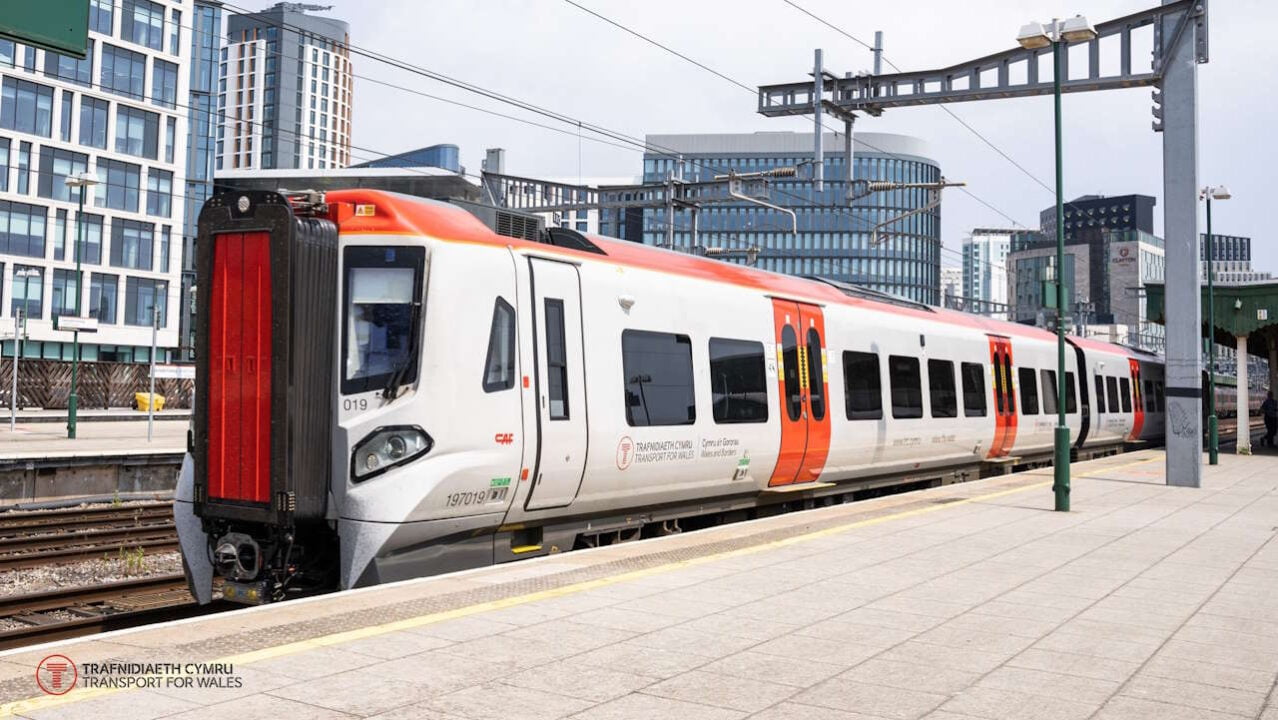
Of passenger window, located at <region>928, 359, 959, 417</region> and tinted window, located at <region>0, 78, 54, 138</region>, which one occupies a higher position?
tinted window, located at <region>0, 78, 54, 138</region>

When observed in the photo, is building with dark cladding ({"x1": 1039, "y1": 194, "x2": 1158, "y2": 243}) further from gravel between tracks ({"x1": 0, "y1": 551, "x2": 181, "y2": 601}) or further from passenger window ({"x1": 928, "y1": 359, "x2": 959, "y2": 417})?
gravel between tracks ({"x1": 0, "y1": 551, "x2": 181, "y2": 601})

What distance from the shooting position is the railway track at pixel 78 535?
41.4ft

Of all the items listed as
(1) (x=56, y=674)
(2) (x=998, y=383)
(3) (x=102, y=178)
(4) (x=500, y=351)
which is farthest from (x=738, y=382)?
(3) (x=102, y=178)

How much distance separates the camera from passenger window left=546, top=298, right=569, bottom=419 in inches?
378

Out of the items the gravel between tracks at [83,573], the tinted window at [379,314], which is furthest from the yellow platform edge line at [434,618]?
the gravel between tracks at [83,573]

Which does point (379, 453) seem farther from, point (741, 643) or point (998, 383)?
point (998, 383)

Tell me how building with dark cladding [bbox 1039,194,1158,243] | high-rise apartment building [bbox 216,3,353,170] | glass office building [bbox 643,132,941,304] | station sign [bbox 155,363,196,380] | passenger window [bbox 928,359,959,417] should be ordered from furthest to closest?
building with dark cladding [bbox 1039,194,1158,243]
high-rise apartment building [bbox 216,3,353,170]
glass office building [bbox 643,132,941,304]
station sign [bbox 155,363,196,380]
passenger window [bbox 928,359,959,417]

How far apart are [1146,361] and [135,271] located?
54.0 m

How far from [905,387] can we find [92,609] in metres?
11.2

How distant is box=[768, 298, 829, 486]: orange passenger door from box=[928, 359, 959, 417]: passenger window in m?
3.88

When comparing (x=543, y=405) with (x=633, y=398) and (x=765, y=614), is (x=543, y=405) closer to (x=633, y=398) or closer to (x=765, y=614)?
(x=633, y=398)

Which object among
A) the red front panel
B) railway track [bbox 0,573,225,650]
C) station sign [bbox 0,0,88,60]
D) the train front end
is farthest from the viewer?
railway track [bbox 0,573,225,650]

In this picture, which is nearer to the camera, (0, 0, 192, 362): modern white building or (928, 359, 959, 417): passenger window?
(928, 359, 959, 417): passenger window

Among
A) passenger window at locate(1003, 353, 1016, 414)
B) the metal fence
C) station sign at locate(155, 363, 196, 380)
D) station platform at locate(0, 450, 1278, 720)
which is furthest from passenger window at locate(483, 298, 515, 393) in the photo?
station sign at locate(155, 363, 196, 380)
